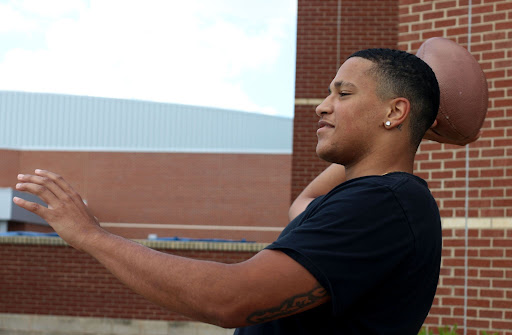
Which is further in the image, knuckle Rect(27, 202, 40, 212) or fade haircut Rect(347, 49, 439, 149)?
fade haircut Rect(347, 49, 439, 149)

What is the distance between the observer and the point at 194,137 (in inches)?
1496

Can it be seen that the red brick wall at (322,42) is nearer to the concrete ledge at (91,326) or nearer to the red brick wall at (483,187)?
the concrete ledge at (91,326)

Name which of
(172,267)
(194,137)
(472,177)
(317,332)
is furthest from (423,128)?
(194,137)

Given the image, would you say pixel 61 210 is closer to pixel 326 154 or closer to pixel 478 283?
pixel 326 154

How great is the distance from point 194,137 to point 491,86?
105ft

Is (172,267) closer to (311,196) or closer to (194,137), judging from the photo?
(311,196)

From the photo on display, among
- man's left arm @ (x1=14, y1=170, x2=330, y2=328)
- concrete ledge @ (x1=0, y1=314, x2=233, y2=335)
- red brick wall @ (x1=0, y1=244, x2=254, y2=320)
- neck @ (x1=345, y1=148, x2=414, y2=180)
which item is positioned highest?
neck @ (x1=345, y1=148, x2=414, y2=180)

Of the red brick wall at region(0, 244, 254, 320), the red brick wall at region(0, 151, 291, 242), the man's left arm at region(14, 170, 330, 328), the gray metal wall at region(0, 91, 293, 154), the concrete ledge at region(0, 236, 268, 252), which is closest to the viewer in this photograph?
the man's left arm at region(14, 170, 330, 328)

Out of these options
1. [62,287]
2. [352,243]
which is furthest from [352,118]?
[62,287]

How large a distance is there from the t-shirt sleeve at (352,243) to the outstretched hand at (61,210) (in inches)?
19.7

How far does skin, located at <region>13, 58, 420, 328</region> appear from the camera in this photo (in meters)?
1.71

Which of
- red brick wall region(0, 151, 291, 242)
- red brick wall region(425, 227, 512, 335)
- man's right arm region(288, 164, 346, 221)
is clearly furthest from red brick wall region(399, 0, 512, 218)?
red brick wall region(0, 151, 291, 242)

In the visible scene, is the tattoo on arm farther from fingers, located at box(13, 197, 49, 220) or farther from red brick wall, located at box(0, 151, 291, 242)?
red brick wall, located at box(0, 151, 291, 242)

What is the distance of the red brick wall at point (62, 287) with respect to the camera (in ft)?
52.8
